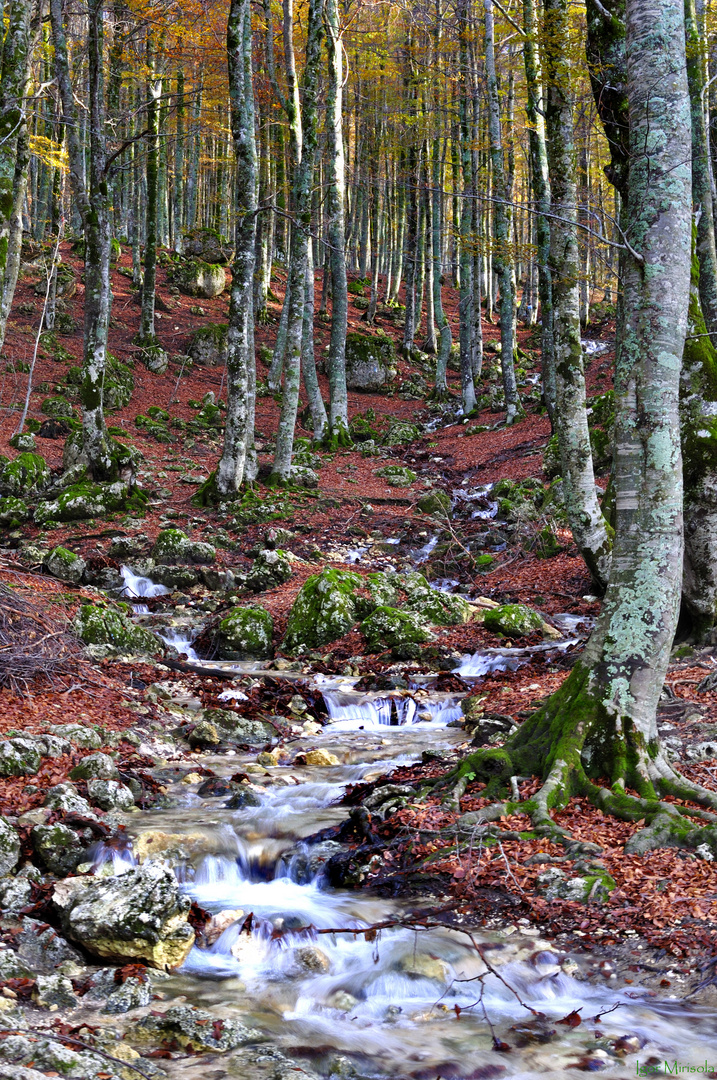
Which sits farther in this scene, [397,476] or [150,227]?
[150,227]

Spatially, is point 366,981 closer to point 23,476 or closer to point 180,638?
point 180,638

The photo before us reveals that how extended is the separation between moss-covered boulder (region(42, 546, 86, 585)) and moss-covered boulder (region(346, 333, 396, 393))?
746 inches

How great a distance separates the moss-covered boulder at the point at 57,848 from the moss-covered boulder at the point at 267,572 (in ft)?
24.1

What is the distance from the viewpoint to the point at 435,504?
611 inches

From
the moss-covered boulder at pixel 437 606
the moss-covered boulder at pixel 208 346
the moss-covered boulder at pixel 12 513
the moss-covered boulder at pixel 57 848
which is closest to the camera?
the moss-covered boulder at pixel 57 848

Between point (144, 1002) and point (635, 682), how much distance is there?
3169 mm

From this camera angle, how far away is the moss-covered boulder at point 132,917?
3.78 meters

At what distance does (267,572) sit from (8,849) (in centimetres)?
785

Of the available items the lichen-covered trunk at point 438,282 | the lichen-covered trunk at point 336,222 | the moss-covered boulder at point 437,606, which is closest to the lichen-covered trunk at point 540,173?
the moss-covered boulder at point 437,606

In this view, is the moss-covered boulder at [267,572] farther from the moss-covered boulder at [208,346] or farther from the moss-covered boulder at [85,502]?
the moss-covered boulder at [208,346]

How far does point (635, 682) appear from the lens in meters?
4.68

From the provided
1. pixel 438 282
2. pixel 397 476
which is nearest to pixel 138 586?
pixel 397 476

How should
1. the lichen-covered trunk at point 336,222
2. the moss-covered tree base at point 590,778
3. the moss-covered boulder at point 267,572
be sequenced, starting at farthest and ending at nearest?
the lichen-covered trunk at point 336,222 → the moss-covered boulder at point 267,572 → the moss-covered tree base at point 590,778

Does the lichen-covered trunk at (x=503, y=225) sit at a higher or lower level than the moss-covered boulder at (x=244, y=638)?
higher
